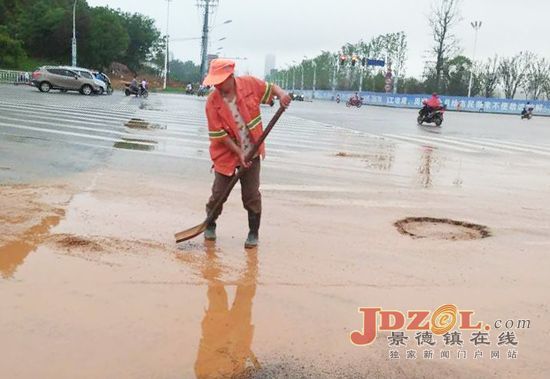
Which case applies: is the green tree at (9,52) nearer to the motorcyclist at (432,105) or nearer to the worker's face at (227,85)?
the motorcyclist at (432,105)

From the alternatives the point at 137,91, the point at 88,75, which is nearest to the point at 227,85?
the point at 88,75

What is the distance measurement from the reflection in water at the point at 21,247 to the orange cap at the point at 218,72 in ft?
5.61

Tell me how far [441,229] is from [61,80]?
94.0 ft

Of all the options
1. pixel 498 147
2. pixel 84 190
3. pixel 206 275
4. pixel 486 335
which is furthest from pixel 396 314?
pixel 498 147

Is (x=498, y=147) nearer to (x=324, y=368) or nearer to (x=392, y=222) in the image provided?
(x=392, y=222)

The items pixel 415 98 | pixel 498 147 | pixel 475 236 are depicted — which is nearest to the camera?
pixel 475 236

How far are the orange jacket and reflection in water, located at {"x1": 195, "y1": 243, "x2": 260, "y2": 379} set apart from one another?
835mm

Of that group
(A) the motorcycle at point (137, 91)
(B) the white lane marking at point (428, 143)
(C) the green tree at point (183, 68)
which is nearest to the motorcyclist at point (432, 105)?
(B) the white lane marking at point (428, 143)

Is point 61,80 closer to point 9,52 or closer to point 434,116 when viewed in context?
point 9,52

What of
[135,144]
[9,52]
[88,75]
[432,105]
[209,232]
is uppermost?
[9,52]

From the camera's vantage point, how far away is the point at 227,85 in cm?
382

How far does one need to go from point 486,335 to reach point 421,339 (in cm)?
38

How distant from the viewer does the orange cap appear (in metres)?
3.72

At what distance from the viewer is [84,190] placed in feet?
18.7
